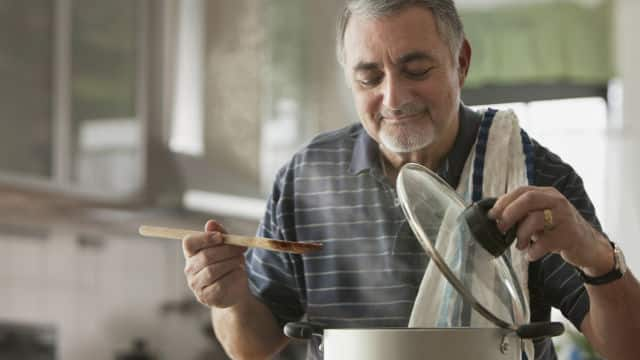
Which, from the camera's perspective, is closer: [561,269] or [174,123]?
[561,269]

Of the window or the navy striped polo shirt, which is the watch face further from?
the window

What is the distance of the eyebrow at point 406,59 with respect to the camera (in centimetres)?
128

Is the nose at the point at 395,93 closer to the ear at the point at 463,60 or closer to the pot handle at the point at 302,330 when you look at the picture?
the ear at the point at 463,60

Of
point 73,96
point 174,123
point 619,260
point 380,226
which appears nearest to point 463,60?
point 380,226

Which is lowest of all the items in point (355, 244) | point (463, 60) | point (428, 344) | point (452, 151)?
point (428, 344)

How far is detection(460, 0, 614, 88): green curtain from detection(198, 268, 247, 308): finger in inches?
113

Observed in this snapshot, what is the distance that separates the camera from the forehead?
1.28 metres

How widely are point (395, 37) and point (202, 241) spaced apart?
0.33 m

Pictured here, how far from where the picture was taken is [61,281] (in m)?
3.17

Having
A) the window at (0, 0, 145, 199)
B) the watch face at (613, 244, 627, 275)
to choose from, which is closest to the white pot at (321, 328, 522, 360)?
the watch face at (613, 244, 627, 275)

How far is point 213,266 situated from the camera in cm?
123

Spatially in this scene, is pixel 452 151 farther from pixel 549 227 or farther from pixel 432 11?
pixel 549 227

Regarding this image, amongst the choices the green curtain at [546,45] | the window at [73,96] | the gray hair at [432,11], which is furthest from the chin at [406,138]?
the green curtain at [546,45]

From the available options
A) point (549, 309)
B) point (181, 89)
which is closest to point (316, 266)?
point (549, 309)
